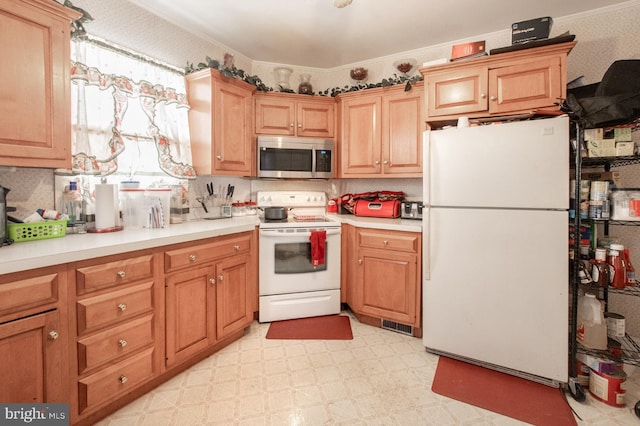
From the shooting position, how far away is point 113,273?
1.48 metres

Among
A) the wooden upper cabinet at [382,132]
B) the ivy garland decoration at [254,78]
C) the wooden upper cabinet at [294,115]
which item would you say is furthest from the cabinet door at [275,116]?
the wooden upper cabinet at [382,132]

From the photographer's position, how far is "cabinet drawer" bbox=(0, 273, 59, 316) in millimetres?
1127

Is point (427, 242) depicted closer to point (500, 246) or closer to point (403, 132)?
point (500, 246)

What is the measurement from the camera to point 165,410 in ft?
5.18

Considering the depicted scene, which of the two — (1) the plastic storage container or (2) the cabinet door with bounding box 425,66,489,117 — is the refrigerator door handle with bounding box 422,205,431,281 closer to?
(2) the cabinet door with bounding box 425,66,489,117

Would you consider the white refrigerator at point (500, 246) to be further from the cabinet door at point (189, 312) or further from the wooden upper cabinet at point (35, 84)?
the wooden upper cabinet at point (35, 84)

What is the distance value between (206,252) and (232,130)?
119 centimetres

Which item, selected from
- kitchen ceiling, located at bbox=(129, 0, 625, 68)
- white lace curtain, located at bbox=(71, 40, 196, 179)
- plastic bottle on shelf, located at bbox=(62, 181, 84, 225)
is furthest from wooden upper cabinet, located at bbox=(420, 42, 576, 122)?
plastic bottle on shelf, located at bbox=(62, 181, 84, 225)

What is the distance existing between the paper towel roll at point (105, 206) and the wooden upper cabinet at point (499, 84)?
234 centimetres

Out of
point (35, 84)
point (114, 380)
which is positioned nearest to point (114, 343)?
point (114, 380)

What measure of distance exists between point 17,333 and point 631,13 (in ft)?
13.6

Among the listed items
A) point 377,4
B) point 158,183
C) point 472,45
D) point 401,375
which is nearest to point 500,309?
point 401,375

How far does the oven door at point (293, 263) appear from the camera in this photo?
2.57 meters

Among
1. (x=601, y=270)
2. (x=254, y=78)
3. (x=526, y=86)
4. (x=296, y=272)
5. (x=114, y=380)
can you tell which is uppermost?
(x=254, y=78)
